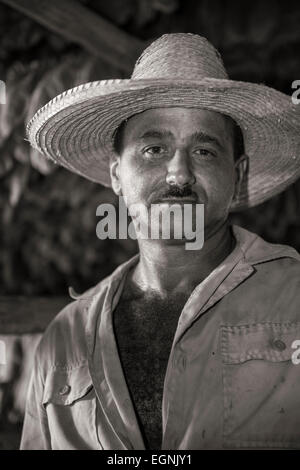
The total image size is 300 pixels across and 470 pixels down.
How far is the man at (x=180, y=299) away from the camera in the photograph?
1869 millimetres

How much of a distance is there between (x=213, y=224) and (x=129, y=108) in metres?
0.49

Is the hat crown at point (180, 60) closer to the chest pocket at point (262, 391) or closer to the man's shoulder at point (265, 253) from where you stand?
the man's shoulder at point (265, 253)

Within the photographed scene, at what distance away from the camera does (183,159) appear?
199 centimetres

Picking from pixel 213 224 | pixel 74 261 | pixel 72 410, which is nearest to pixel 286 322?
pixel 213 224

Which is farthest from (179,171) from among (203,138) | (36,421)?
(36,421)

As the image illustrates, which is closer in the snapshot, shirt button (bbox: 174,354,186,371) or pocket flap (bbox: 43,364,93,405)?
shirt button (bbox: 174,354,186,371)

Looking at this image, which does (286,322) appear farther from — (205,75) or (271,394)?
(205,75)

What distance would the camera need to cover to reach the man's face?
2.00 meters

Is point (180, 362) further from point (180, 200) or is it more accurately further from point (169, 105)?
point (169, 105)

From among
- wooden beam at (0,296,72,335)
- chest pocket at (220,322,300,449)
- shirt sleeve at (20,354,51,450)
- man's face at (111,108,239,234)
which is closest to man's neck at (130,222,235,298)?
man's face at (111,108,239,234)

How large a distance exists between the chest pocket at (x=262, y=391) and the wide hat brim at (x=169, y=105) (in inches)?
27.7

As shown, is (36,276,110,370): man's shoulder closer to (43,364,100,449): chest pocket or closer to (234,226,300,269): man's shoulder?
(43,364,100,449): chest pocket

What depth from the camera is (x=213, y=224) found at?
2068 millimetres

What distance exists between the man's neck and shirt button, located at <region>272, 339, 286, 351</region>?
14.8 inches
